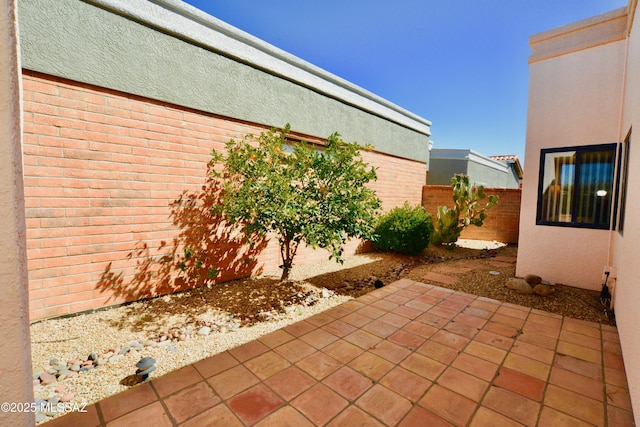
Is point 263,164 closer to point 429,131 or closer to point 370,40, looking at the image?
point 370,40

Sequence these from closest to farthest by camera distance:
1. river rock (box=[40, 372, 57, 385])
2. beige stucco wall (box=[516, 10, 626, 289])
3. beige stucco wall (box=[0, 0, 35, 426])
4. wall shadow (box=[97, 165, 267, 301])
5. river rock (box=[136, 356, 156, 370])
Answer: beige stucco wall (box=[0, 0, 35, 426]), river rock (box=[40, 372, 57, 385]), river rock (box=[136, 356, 156, 370]), wall shadow (box=[97, 165, 267, 301]), beige stucco wall (box=[516, 10, 626, 289])

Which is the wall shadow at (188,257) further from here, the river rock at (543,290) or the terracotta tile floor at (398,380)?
the river rock at (543,290)

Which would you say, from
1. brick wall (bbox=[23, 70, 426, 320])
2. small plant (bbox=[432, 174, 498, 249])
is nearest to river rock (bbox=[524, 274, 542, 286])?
small plant (bbox=[432, 174, 498, 249])

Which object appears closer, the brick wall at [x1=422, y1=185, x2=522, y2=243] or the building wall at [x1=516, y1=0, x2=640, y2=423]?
the building wall at [x1=516, y1=0, x2=640, y2=423]

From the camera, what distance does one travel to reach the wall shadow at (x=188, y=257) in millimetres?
3748

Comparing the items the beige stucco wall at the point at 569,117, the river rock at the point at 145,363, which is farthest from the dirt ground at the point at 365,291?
the river rock at the point at 145,363

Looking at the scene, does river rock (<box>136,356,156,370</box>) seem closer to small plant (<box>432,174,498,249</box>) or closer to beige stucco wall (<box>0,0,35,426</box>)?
beige stucco wall (<box>0,0,35,426</box>)

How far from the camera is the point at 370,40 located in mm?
→ 6953

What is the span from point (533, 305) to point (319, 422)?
3.78 metres

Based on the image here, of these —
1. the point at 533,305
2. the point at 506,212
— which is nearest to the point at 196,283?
the point at 533,305

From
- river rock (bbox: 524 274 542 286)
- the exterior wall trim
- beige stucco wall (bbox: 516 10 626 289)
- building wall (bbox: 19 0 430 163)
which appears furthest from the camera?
river rock (bbox: 524 274 542 286)

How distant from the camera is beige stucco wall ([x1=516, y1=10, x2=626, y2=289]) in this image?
4363mm

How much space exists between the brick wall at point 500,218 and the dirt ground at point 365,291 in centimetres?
334

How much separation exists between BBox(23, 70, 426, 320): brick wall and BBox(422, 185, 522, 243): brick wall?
327 inches
